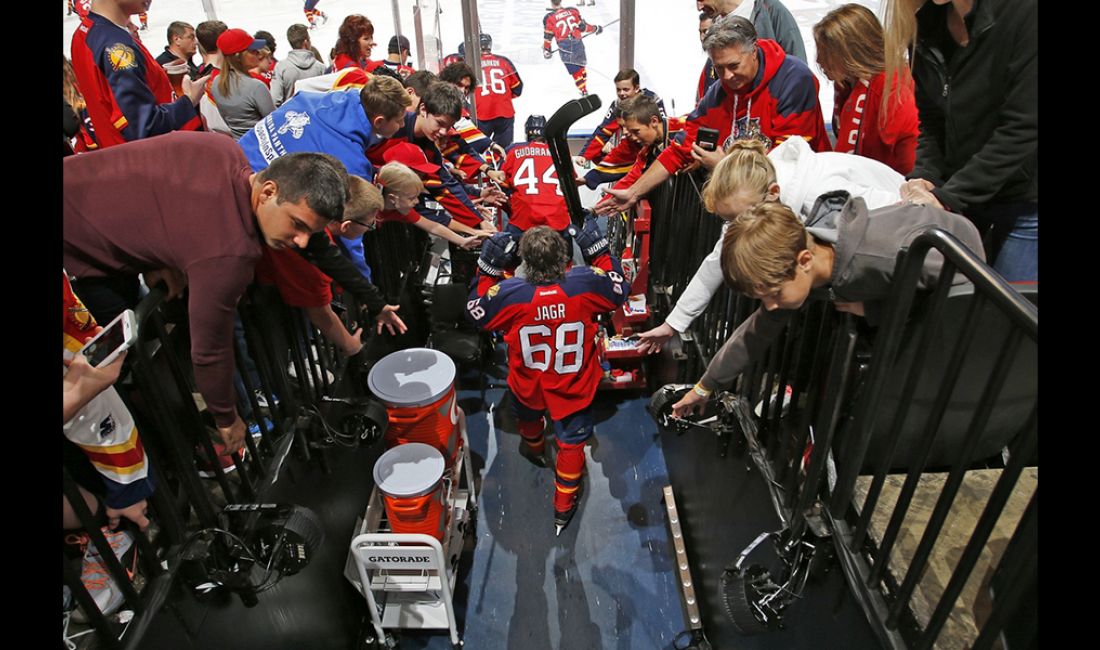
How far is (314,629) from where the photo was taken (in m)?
2.49

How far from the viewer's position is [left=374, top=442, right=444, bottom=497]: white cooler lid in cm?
Answer: 258

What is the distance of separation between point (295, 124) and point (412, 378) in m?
1.22

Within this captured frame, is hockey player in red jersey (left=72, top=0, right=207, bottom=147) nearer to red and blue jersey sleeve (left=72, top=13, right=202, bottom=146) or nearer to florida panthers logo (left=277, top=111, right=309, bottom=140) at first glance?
red and blue jersey sleeve (left=72, top=13, right=202, bottom=146)

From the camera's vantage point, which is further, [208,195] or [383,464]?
[383,464]

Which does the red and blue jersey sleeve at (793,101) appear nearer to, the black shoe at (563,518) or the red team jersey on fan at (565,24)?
the black shoe at (563,518)

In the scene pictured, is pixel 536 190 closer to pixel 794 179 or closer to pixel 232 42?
pixel 232 42

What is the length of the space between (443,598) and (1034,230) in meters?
2.50

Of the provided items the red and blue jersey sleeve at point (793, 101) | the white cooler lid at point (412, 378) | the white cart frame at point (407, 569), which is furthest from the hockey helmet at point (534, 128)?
the white cart frame at point (407, 569)

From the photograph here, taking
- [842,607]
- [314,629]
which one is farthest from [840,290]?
[314,629]

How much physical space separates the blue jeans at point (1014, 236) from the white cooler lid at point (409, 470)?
2155 millimetres

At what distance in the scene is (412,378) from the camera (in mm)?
2977

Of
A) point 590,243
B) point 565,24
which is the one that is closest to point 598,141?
point 590,243
